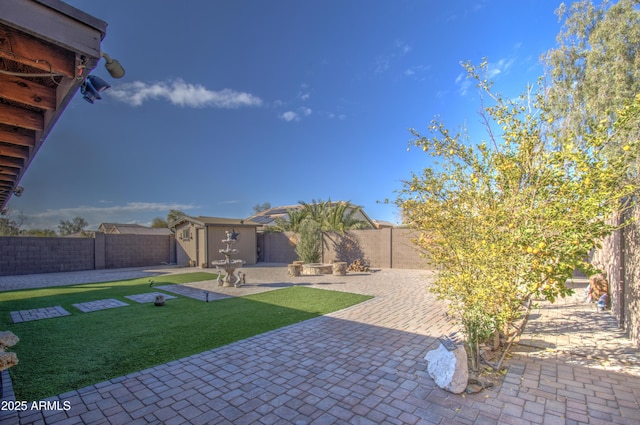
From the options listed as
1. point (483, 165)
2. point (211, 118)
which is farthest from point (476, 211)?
point (211, 118)

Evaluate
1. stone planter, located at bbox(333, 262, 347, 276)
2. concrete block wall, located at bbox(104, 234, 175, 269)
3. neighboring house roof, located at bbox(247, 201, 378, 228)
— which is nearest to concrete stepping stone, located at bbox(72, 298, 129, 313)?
stone planter, located at bbox(333, 262, 347, 276)

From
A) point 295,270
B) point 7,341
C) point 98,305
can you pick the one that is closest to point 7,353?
point 7,341

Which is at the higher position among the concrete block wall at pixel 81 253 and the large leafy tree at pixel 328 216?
the large leafy tree at pixel 328 216

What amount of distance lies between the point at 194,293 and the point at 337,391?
6.88m

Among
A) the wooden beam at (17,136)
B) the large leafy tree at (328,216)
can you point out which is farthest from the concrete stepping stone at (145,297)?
the large leafy tree at (328,216)

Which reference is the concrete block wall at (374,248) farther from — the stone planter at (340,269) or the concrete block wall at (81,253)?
the concrete block wall at (81,253)

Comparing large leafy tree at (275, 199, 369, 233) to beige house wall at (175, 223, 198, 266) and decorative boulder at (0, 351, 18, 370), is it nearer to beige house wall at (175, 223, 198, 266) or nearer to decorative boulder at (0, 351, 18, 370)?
beige house wall at (175, 223, 198, 266)

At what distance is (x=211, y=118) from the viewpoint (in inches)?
598

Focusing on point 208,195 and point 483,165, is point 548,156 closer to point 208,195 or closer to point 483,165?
point 483,165

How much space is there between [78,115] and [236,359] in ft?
45.1

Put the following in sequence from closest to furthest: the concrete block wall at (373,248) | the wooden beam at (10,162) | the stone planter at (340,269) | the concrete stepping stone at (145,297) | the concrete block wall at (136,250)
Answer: the wooden beam at (10,162) < the concrete stepping stone at (145,297) < the stone planter at (340,269) < the concrete block wall at (373,248) < the concrete block wall at (136,250)

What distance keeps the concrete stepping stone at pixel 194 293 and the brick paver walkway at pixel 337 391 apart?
3.83 m

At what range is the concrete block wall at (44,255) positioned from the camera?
42.5 feet

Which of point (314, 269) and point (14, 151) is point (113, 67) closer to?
point (14, 151)
